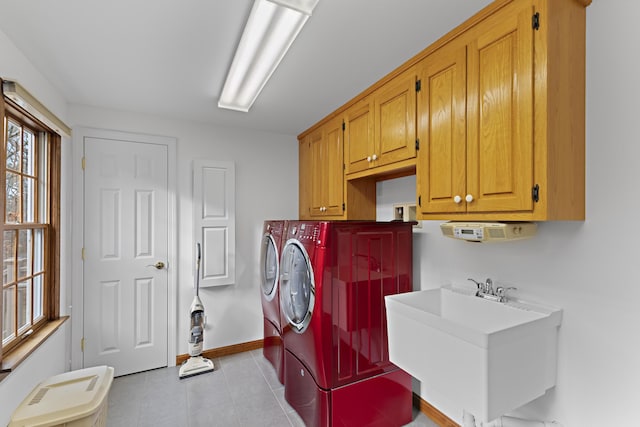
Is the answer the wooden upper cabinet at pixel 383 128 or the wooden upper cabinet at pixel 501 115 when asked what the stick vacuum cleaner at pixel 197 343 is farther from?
the wooden upper cabinet at pixel 501 115

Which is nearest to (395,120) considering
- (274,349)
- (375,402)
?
(375,402)

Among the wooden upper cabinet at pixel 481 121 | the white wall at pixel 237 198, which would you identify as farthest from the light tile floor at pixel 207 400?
the wooden upper cabinet at pixel 481 121

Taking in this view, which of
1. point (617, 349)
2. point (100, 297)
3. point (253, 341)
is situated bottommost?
point (253, 341)

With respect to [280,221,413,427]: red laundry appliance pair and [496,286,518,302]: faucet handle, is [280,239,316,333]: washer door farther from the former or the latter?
[496,286,518,302]: faucet handle

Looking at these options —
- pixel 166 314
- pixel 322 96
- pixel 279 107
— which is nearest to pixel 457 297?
pixel 322 96

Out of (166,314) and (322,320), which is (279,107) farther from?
(166,314)

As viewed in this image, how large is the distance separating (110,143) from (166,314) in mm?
1616

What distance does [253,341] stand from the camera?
313 centimetres

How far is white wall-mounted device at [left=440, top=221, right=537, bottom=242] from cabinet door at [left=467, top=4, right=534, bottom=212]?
8cm

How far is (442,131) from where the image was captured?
1519mm

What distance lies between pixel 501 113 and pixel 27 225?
2815mm

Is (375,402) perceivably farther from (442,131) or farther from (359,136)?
(359,136)

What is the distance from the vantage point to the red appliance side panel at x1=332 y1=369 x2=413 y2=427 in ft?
5.90

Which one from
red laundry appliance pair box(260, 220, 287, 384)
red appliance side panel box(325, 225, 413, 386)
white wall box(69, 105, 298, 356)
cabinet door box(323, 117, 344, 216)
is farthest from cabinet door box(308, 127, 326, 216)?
red appliance side panel box(325, 225, 413, 386)
